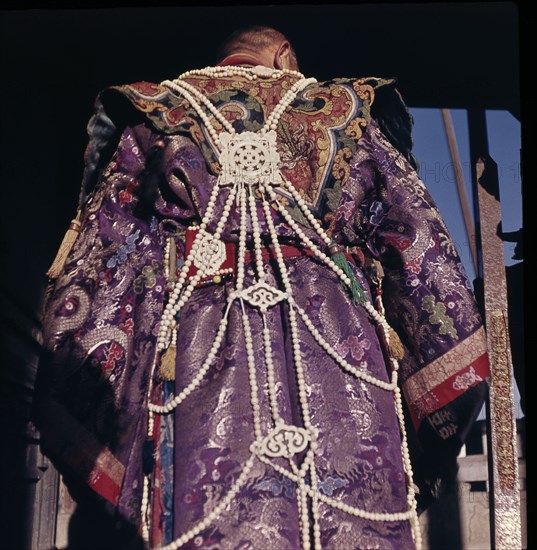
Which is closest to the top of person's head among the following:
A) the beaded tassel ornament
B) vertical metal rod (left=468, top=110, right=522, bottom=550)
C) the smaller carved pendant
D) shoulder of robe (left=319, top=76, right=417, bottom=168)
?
the beaded tassel ornament

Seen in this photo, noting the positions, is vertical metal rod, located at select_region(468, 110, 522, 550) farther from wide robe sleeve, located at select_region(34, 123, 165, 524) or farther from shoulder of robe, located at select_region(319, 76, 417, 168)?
wide robe sleeve, located at select_region(34, 123, 165, 524)

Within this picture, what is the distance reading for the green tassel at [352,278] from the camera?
84.0 inches

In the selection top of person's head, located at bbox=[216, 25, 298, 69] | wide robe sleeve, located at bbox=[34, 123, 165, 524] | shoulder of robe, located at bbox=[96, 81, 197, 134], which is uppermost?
top of person's head, located at bbox=[216, 25, 298, 69]

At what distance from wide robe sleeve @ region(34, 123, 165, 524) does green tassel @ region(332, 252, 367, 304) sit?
1.53 ft

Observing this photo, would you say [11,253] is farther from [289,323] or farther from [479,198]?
[479,198]

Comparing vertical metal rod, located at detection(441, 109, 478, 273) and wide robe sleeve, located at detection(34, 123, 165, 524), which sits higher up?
vertical metal rod, located at detection(441, 109, 478, 273)

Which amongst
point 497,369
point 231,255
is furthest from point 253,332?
point 497,369

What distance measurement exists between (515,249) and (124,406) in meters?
1.54

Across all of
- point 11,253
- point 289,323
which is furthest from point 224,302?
point 11,253

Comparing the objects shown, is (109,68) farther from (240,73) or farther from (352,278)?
(352,278)

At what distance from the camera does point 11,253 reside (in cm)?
299

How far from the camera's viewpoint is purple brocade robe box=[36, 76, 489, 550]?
188 cm

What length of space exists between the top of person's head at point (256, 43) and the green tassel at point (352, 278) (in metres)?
0.70

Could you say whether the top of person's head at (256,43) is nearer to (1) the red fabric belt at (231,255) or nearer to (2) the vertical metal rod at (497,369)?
(1) the red fabric belt at (231,255)
